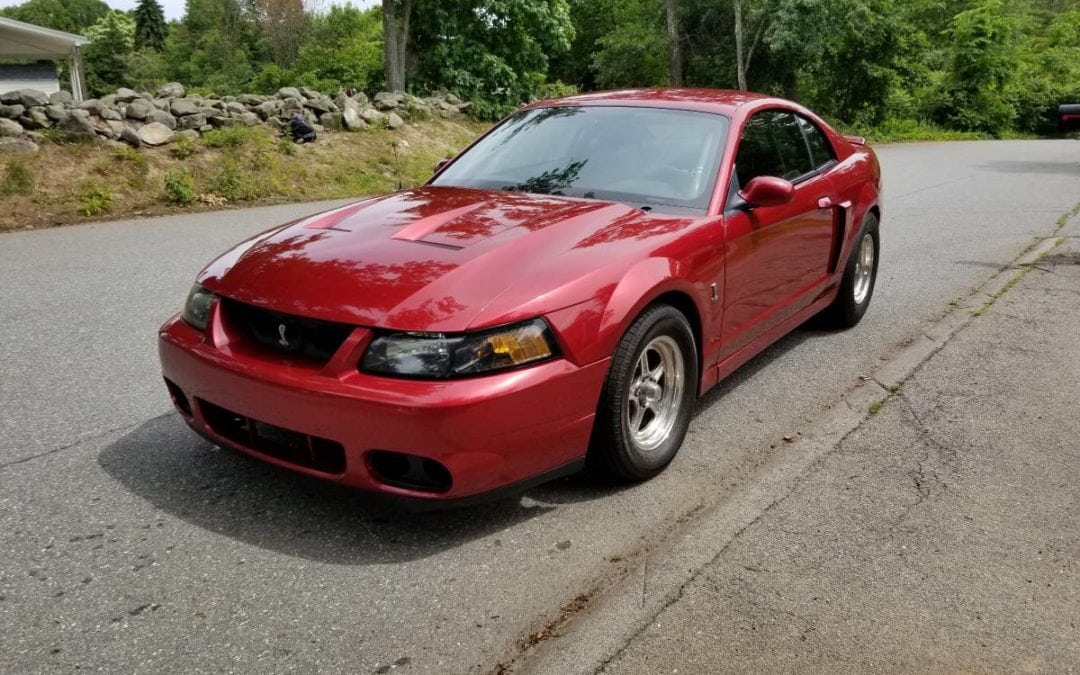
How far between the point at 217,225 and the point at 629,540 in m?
7.85

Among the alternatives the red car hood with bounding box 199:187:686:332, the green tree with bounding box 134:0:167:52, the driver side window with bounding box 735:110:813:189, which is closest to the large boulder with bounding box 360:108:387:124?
the driver side window with bounding box 735:110:813:189

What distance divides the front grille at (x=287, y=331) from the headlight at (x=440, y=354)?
157 mm

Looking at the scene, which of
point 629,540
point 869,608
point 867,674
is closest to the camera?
point 867,674

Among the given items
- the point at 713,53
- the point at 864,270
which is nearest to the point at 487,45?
the point at 713,53

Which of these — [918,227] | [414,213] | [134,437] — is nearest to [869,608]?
[414,213]

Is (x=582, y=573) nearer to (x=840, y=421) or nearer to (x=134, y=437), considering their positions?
(x=840, y=421)

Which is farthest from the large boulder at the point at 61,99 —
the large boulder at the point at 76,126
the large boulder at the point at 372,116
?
the large boulder at the point at 372,116

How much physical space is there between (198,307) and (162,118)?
33.8ft

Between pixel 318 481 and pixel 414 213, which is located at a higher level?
pixel 414 213

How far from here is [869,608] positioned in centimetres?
264

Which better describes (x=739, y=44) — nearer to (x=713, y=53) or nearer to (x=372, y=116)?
(x=713, y=53)

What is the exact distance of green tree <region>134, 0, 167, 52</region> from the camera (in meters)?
79.6

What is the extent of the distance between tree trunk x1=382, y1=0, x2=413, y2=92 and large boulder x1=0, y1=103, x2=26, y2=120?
9.25 metres

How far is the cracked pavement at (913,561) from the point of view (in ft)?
8.00
